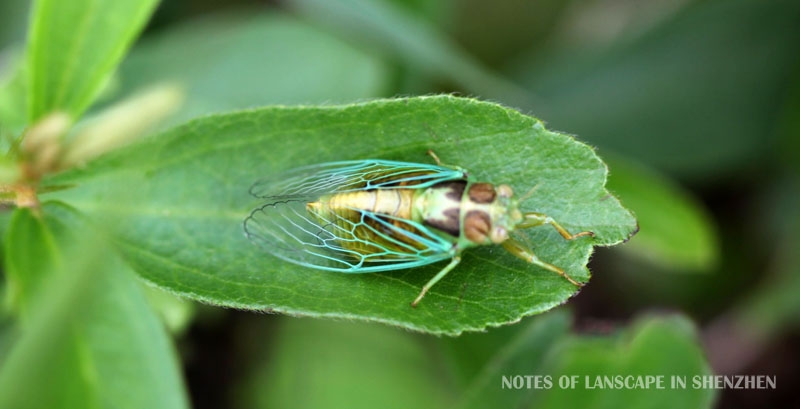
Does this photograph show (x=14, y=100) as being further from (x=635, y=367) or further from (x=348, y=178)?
(x=635, y=367)

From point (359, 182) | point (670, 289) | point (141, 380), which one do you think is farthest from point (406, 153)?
point (670, 289)

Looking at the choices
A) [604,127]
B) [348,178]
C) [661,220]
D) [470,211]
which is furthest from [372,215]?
[604,127]

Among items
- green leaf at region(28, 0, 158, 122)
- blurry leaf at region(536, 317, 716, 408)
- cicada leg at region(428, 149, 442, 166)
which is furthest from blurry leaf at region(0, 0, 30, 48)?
blurry leaf at region(536, 317, 716, 408)

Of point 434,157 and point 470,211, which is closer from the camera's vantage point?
point 434,157

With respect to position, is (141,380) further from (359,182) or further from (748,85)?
(748,85)

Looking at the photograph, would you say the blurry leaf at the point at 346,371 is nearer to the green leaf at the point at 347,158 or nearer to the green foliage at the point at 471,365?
the green foliage at the point at 471,365

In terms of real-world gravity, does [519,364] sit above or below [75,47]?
below
